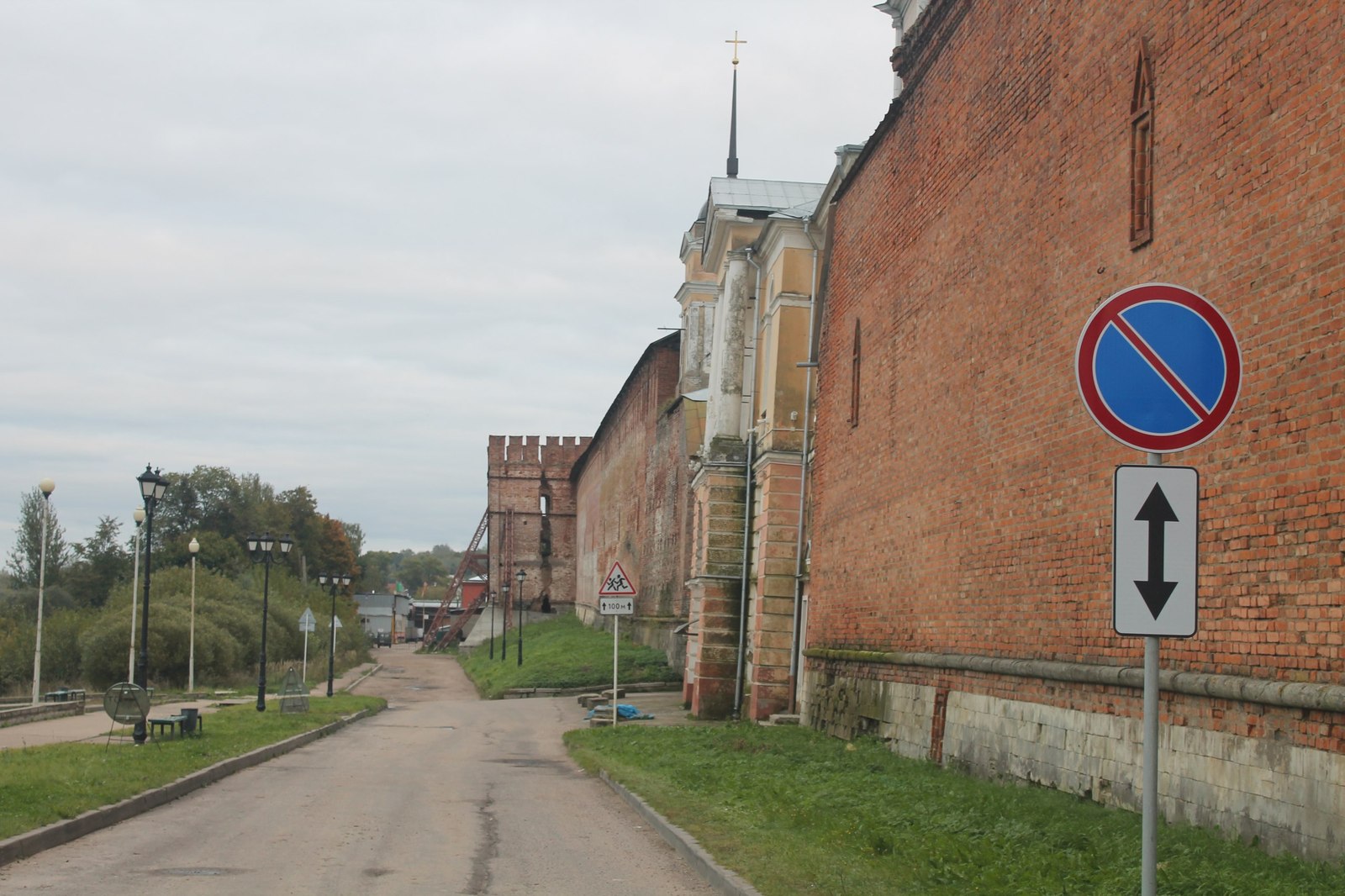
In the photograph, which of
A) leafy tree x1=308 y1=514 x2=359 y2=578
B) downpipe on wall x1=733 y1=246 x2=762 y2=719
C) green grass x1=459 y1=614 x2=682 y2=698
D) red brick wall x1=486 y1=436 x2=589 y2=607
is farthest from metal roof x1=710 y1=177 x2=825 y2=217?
leafy tree x1=308 y1=514 x2=359 y2=578

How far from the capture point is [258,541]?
30.7 metres

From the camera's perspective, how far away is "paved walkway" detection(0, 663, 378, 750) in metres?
21.0

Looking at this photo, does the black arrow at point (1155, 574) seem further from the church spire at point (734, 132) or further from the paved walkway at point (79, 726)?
the church spire at point (734, 132)

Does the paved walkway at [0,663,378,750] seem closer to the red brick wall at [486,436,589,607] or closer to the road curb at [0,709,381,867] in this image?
the road curb at [0,709,381,867]

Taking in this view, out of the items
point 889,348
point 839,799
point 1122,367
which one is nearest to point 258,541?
point 889,348

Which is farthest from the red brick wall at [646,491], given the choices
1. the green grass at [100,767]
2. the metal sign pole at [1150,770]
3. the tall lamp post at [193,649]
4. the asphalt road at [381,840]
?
the metal sign pole at [1150,770]

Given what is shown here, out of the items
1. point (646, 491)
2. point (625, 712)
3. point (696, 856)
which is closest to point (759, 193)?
point (625, 712)

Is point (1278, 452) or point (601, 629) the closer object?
point (1278, 452)

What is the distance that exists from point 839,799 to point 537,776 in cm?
687

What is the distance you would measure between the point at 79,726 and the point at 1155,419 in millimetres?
23301

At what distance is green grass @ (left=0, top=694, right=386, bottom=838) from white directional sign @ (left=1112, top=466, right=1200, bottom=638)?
27.5 feet

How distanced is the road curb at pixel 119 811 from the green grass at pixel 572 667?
18932mm

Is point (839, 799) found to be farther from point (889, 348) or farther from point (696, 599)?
point (696, 599)

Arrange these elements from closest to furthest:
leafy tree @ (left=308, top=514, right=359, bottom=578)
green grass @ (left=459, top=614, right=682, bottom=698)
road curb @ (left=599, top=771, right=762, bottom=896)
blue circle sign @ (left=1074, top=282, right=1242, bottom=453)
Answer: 1. blue circle sign @ (left=1074, top=282, right=1242, bottom=453)
2. road curb @ (left=599, top=771, right=762, bottom=896)
3. green grass @ (left=459, top=614, right=682, bottom=698)
4. leafy tree @ (left=308, top=514, right=359, bottom=578)
